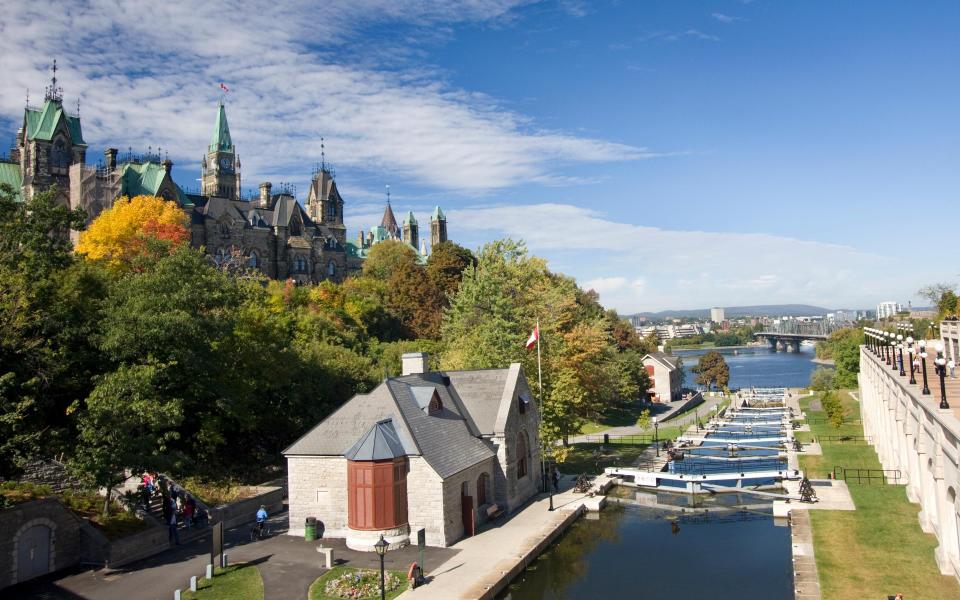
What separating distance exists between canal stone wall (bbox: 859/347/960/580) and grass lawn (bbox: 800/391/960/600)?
1.97ft

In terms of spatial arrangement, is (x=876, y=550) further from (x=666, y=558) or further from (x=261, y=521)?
(x=261, y=521)

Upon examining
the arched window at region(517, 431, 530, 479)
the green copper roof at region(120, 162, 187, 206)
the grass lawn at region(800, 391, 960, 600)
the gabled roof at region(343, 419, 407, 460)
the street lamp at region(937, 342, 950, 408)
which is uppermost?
the green copper roof at region(120, 162, 187, 206)

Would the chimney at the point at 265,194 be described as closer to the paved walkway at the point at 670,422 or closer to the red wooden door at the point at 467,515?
the paved walkway at the point at 670,422

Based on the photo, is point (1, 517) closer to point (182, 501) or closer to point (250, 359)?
point (182, 501)

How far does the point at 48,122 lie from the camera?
84.7 metres

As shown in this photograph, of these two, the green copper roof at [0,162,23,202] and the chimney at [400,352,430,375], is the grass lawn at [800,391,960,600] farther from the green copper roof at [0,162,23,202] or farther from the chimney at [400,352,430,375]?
the green copper roof at [0,162,23,202]

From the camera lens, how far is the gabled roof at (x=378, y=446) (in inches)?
1055

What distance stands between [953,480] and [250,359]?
106 ft

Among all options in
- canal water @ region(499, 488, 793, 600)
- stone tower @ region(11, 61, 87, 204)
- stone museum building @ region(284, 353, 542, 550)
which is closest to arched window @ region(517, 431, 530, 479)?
stone museum building @ region(284, 353, 542, 550)

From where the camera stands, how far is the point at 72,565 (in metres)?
25.1

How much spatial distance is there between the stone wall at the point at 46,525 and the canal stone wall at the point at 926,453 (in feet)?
90.3

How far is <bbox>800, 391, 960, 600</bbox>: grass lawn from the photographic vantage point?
852 inches

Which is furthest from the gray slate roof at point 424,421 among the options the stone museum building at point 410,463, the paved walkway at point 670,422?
the paved walkway at point 670,422

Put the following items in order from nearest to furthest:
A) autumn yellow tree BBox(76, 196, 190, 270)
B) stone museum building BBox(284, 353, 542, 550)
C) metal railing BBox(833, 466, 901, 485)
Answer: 1. stone museum building BBox(284, 353, 542, 550)
2. metal railing BBox(833, 466, 901, 485)
3. autumn yellow tree BBox(76, 196, 190, 270)
